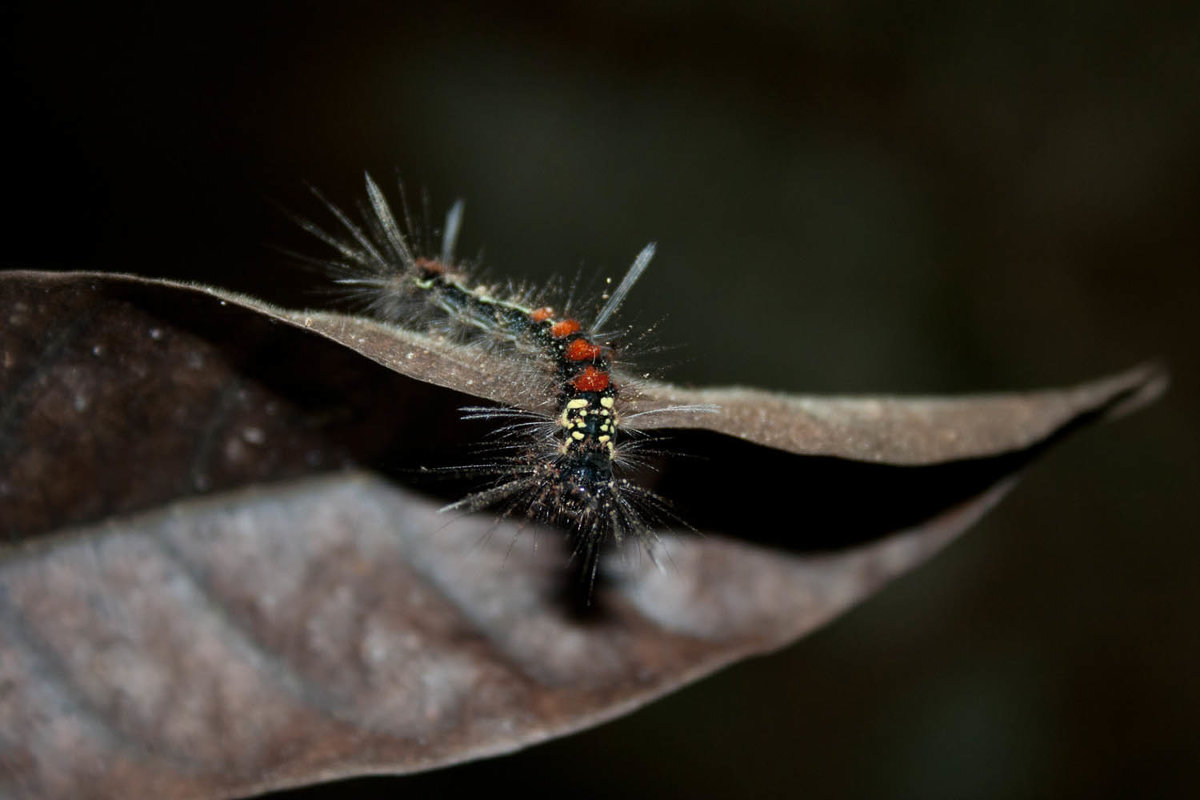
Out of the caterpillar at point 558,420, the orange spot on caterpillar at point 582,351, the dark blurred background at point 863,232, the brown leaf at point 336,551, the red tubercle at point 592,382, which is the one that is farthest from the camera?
the dark blurred background at point 863,232

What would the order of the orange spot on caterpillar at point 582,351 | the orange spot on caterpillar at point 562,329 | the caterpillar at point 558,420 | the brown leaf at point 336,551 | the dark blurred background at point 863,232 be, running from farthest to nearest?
1. the dark blurred background at point 863,232
2. the orange spot on caterpillar at point 562,329
3. the orange spot on caterpillar at point 582,351
4. the caterpillar at point 558,420
5. the brown leaf at point 336,551

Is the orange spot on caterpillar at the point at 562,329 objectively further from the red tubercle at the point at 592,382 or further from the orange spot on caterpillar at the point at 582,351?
the red tubercle at the point at 592,382

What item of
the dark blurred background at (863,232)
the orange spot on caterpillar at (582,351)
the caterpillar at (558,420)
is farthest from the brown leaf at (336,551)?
the dark blurred background at (863,232)

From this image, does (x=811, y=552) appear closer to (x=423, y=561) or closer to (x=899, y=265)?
(x=423, y=561)

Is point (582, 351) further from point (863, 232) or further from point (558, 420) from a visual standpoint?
point (863, 232)

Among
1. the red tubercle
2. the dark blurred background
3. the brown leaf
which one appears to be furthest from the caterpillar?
the dark blurred background

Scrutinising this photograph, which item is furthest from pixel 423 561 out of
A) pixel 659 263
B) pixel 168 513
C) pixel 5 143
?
pixel 659 263

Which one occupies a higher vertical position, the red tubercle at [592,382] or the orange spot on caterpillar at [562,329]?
the orange spot on caterpillar at [562,329]
